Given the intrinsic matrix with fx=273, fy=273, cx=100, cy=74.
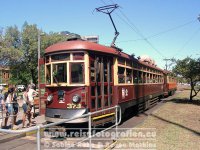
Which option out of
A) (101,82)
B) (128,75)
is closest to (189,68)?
(128,75)

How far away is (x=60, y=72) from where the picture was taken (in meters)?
9.20

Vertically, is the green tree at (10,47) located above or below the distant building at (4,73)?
above

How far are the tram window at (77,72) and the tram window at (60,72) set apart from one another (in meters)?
0.27

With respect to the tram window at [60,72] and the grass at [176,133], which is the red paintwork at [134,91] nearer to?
the grass at [176,133]

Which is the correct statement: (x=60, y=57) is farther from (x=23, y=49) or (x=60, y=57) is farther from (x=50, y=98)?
(x=23, y=49)

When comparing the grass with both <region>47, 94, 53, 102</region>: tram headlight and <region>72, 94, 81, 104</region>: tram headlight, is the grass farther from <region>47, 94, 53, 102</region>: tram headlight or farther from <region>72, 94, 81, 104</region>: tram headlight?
<region>47, 94, 53, 102</region>: tram headlight

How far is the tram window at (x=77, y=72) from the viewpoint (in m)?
8.96

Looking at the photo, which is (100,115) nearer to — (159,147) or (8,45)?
(159,147)

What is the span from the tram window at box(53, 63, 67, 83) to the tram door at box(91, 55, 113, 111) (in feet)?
3.06

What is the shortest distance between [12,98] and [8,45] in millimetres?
32778

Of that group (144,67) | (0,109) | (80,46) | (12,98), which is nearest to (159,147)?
(80,46)

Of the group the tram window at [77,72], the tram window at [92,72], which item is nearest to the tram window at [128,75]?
the tram window at [92,72]

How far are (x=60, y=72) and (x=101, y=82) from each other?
1.47 m

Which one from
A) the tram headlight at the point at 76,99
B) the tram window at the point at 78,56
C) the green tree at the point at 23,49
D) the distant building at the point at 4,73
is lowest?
the tram headlight at the point at 76,99
